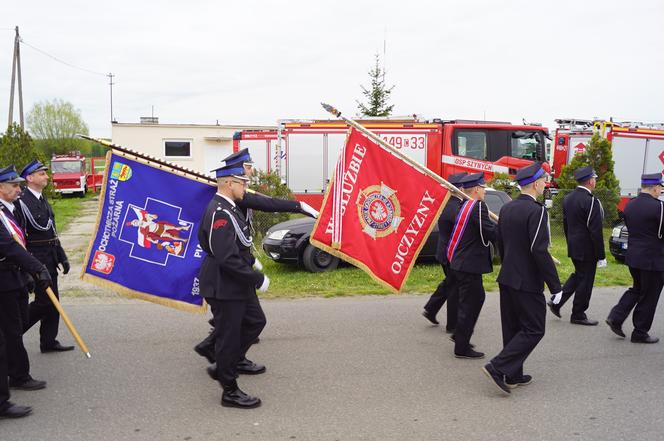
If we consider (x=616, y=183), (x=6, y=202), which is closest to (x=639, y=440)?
(x=6, y=202)

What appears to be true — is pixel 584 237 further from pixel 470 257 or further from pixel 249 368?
pixel 249 368

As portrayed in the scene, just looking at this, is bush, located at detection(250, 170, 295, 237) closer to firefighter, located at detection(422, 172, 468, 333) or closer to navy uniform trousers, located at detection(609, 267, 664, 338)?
firefighter, located at detection(422, 172, 468, 333)

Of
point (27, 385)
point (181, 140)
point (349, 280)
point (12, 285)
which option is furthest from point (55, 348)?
point (181, 140)

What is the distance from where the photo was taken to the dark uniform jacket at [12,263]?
441 cm

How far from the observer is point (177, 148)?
27141 mm

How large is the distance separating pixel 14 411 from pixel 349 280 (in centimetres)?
546

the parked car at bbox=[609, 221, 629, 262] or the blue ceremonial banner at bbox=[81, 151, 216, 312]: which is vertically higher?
the blue ceremonial banner at bbox=[81, 151, 216, 312]

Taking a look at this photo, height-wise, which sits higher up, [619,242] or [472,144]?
[472,144]

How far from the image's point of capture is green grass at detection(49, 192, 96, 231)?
17.6 m

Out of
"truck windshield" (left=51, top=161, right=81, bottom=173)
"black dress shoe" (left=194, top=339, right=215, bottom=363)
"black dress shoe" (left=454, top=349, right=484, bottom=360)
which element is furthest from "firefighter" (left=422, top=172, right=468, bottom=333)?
"truck windshield" (left=51, top=161, right=81, bottom=173)

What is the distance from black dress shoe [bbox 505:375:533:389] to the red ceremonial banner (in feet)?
4.66

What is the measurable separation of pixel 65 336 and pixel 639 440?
18.5 feet

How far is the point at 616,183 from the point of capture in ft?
51.1

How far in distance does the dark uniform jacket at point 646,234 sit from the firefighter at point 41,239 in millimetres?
5981
